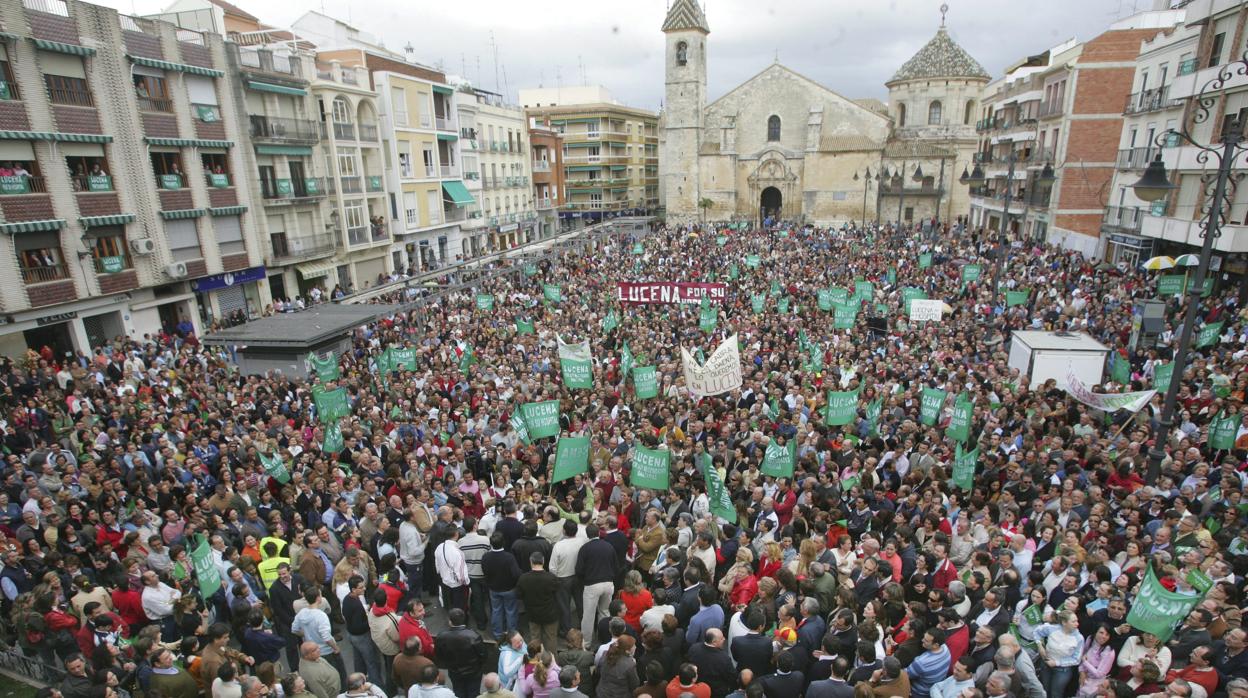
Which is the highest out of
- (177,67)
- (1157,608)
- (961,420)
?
(177,67)

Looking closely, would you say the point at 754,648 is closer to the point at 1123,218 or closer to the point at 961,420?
the point at 961,420

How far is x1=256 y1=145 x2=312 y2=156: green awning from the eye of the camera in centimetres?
2859

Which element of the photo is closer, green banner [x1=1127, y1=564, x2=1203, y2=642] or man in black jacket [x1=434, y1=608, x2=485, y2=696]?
green banner [x1=1127, y1=564, x2=1203, y2=642]

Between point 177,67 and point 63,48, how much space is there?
401 cm

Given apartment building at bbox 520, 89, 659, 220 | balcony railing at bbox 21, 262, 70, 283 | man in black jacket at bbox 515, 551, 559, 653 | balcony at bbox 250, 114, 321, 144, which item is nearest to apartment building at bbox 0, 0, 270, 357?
balcony railing at bbox 21, 262, 70, 283

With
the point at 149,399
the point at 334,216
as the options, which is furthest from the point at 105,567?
the point at 334,216

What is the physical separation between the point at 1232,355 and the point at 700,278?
53.3 feet

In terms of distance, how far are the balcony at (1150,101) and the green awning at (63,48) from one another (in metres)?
36.7

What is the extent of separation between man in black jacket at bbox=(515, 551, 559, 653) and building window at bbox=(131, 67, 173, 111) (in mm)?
25262

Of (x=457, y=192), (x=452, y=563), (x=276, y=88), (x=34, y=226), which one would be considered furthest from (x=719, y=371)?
(x=457, y=192)

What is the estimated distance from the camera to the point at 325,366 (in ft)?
53.5

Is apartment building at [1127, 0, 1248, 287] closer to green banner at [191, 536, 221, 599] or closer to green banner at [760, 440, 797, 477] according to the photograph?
green banner at [760, 440, 797, 477]

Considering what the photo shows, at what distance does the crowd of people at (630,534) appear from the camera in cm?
556

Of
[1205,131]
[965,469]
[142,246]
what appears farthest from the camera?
[142,246]
